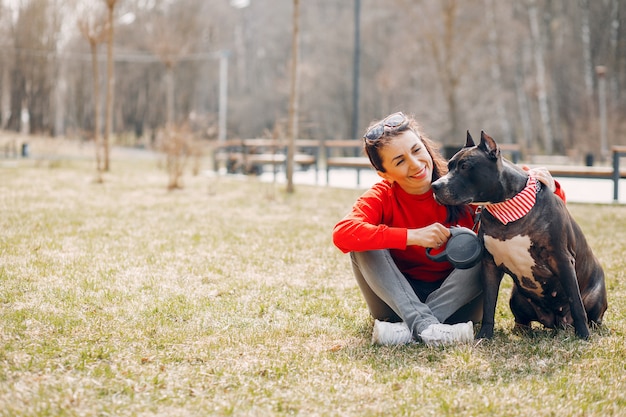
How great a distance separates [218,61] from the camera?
45.6 meters

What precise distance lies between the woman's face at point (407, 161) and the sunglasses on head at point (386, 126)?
57mm

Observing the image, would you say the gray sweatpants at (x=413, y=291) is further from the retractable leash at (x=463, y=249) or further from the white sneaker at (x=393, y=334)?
the retractable leash at (x=463, y=249)

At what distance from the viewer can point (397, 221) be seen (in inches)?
155

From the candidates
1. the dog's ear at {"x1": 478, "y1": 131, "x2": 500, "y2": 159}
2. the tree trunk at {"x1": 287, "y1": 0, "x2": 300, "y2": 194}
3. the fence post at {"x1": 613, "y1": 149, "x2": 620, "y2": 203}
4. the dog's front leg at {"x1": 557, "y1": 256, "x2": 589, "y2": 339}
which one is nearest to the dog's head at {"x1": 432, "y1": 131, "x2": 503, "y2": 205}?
the dog's ear at {"x1": 478, "y1": 131, "x2": 500, "y2": 159}

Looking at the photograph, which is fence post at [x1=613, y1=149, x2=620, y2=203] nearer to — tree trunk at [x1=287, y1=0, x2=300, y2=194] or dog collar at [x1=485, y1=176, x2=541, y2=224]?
tree trunk at [x1=287, y1=0, x2=300, y2=194]

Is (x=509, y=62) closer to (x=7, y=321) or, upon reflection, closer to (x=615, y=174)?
(x=615, y=174)

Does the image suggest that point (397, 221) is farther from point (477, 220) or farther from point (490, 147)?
point (490, 147)

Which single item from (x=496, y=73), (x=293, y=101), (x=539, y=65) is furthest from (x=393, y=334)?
(x=496, y=73)

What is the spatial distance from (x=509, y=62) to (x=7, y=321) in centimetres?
3177

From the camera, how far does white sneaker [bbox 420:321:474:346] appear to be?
3.62 m

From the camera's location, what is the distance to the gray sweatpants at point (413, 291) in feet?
12.3

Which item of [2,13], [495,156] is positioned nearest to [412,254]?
[495,156]

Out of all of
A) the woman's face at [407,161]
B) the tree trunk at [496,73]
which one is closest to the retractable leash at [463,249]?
the woman's face at [407,161]

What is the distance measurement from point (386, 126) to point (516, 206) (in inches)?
32.6
